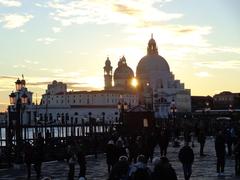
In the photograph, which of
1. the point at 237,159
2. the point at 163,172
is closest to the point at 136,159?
the point at 237,159

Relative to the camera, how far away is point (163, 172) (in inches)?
411

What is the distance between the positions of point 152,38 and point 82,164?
146m

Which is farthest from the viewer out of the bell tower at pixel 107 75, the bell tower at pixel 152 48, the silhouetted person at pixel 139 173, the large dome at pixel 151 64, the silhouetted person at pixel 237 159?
the bell tower at pixel 107 75

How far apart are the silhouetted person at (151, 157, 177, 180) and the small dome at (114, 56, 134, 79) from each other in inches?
6022

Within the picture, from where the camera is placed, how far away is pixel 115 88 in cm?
17212

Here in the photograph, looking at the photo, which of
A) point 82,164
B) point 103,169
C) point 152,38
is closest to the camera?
point 82,164

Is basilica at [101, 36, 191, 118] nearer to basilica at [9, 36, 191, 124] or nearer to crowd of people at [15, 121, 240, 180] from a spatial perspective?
basilica at [9, 36, 191, 124]

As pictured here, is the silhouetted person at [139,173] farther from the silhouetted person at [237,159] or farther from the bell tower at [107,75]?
the bell tower at [107,75]

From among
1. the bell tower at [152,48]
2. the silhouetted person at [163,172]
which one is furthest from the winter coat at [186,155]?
the bell tower at [152,48]

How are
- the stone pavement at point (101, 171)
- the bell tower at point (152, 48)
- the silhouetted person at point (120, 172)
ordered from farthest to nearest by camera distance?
the bell tower at point (152, 48) → the stone pavement at point (101, 171) → the silhouetted person at point (120, 172)

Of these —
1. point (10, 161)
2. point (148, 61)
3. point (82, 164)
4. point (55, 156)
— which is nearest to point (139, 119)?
point (55, 156)

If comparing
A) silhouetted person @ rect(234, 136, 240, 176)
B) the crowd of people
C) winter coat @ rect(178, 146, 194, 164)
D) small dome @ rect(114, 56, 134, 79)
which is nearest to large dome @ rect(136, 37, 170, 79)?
small dome @ rect(114, 56, 134, 79)

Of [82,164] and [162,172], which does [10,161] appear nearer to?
[82,164]

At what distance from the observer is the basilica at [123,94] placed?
147m
